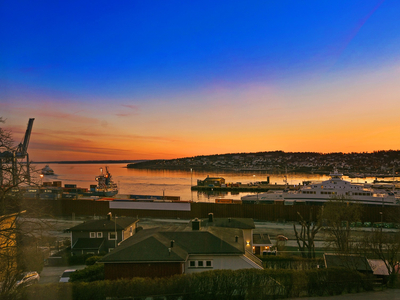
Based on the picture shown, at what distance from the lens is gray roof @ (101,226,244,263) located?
28.6 feet

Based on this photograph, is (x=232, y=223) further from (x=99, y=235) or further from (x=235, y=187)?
(x=235, y=187)

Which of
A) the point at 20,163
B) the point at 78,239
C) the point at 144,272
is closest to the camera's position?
the point at 20,163

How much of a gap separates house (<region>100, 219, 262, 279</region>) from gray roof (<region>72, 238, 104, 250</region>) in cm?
537

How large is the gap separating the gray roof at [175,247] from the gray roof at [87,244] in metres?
5.37

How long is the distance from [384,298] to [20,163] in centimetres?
891

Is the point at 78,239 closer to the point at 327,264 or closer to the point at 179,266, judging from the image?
the point at 179,266

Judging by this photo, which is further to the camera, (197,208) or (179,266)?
(197,208)

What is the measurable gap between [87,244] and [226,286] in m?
8.97

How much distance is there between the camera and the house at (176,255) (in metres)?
8.63

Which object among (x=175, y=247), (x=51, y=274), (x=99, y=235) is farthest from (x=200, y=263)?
(x=99, y=235)

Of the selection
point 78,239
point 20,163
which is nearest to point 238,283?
point 20,163

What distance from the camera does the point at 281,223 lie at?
23125 millimetres

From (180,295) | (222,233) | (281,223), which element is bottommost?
(281,223)

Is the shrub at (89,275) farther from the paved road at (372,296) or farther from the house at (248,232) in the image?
the paved road at (372,296)
